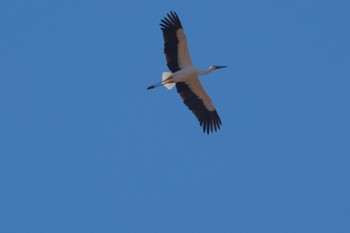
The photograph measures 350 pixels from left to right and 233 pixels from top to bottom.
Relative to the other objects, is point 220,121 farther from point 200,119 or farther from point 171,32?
point 171,32

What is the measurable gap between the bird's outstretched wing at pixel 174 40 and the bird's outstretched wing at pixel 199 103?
0.88 meters

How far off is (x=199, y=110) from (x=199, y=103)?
0.17 meters

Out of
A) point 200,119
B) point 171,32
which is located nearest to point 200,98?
point 200,119

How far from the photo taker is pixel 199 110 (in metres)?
27.1

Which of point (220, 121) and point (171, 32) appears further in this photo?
point (220, 121)

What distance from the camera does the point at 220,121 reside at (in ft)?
89.5

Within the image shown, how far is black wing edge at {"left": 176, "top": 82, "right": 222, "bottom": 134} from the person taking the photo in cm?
2680

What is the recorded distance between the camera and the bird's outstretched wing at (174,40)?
1009 inches

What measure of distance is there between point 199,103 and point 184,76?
1.11 metres

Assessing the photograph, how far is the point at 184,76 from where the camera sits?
2622 centimetres

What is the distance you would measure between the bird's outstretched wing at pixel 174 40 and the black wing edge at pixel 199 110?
0.98 metres

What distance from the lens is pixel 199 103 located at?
27.0 metres

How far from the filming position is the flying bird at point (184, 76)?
25656mm

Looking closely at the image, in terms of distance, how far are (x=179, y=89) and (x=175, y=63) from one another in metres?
0.91
